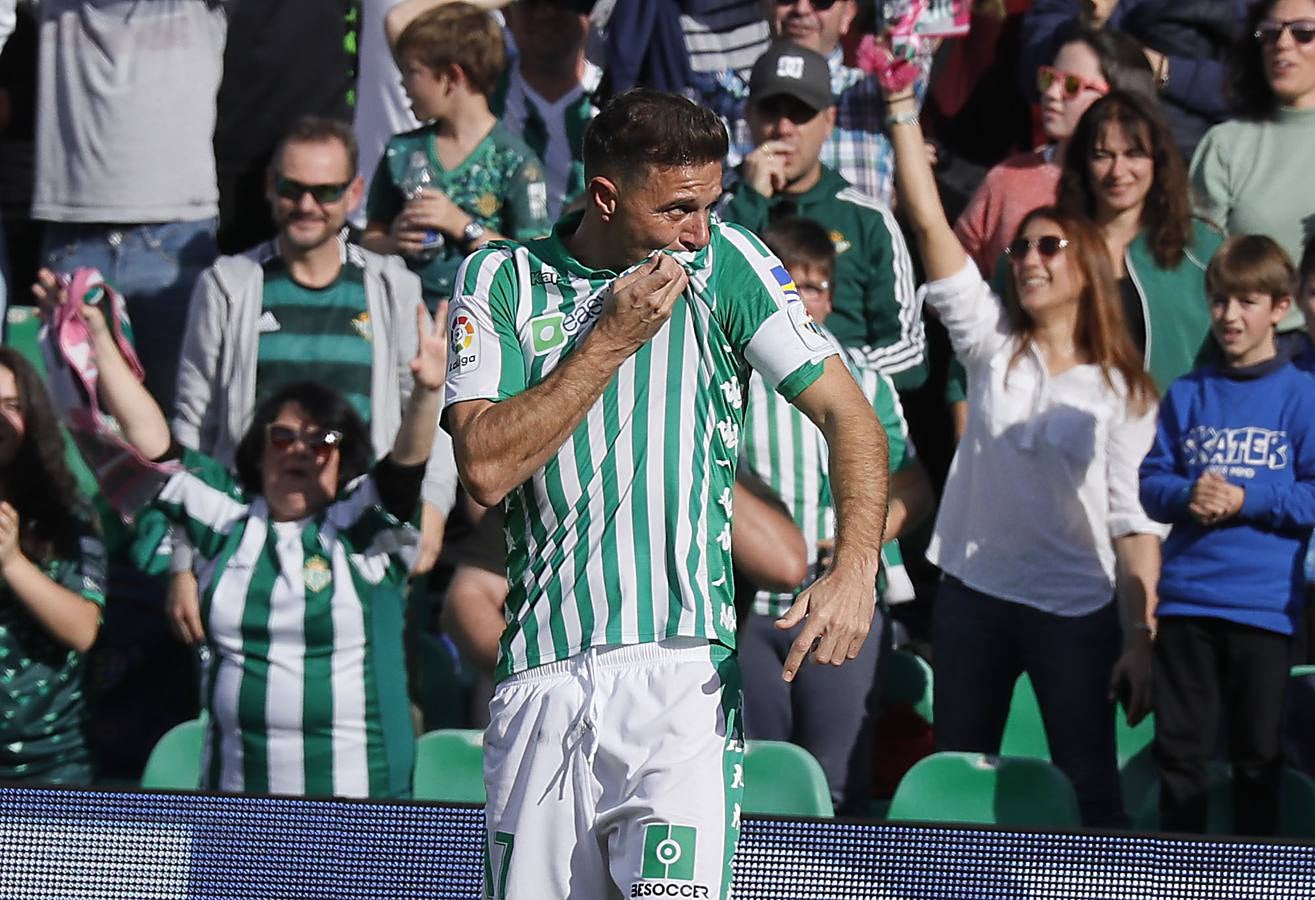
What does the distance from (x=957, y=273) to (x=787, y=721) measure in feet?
4.68

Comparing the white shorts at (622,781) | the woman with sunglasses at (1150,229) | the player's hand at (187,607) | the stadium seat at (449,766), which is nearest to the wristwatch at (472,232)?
the player's hand at (187,607)

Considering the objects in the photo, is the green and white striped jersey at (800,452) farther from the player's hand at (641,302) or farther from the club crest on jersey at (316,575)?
the player's hand at (641,302)

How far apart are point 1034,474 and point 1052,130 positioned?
168cm

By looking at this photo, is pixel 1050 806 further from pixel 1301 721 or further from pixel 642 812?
pixel 642 812

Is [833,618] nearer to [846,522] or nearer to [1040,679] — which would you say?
[846,522]

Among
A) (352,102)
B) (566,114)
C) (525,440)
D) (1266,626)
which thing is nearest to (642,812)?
(525,440)

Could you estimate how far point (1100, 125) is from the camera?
620cm

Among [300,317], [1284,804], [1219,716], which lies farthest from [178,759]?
[1284,804]

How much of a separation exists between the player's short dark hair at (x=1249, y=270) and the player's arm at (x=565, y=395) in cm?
262

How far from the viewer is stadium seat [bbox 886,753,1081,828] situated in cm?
516

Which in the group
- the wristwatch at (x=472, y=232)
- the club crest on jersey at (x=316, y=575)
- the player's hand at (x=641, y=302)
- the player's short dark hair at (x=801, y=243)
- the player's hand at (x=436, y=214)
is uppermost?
the player's hand at (x=436, y=214)

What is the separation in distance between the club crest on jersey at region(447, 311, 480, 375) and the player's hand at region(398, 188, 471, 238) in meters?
3.01

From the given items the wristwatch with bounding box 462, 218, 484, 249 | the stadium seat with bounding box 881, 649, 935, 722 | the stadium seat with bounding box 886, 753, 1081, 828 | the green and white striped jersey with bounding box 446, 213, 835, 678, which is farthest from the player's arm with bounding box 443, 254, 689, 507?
the wristwatch with bounding box 462, 218, 484, 249

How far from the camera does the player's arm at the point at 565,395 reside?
3.23 metres
